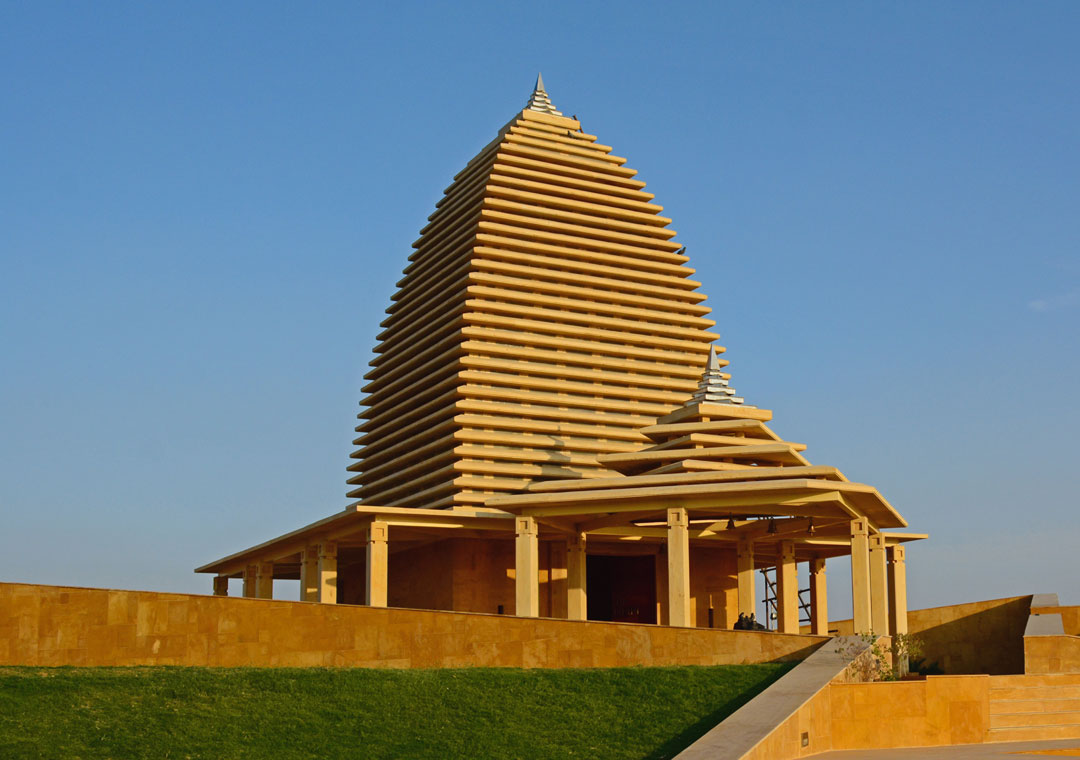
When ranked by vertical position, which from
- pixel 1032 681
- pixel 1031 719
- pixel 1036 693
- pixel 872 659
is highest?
pixel 872 659

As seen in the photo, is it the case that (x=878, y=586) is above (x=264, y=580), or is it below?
below

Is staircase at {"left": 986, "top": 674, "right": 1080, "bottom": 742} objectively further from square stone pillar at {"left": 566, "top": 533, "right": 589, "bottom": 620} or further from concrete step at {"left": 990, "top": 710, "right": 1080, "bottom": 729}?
square stone pillar at {"left": 566, "top": 533, "right": 589, "bottom": 620}

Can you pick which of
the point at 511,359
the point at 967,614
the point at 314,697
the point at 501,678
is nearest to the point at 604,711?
the point at 501,678

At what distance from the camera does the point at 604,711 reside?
1828cm

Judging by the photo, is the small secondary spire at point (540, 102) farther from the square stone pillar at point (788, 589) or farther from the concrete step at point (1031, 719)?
the concrete step at point (1031, 719)

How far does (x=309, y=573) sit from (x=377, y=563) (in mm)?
6081

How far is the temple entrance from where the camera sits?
4278 cm

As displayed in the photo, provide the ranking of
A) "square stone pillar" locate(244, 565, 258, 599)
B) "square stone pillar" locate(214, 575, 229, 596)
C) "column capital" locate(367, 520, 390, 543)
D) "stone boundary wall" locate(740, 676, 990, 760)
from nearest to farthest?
"stone boundary wall" locate(740, 676, 990, 760)
"column capital" locate(367, 520, 390, 543)
"square stone pillar" locate(244, 565, 258, 599)
"square stone pillar" locate(214, 575, 229, 596)

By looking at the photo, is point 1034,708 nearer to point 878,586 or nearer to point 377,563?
point 878,586

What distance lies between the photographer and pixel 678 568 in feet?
100

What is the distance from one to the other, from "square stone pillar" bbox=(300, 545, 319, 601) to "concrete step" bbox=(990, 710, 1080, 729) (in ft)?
78.4

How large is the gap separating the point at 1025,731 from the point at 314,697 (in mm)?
10547

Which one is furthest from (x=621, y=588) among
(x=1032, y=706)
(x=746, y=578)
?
(x=1032, y=706)

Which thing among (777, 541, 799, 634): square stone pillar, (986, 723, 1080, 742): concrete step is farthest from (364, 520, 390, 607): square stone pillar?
(986, 723, 1080, 742): concrete step
